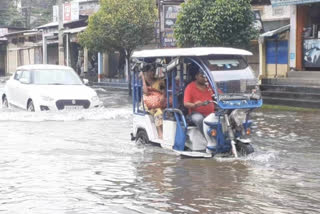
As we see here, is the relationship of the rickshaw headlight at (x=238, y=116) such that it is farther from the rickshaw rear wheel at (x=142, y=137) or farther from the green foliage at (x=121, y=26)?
the green foliage at (x=121, y=26)

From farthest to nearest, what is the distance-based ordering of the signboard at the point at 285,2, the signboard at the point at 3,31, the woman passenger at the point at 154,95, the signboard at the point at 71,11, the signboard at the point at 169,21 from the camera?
1. the signboard at the point at 3,31
2. the signboard at the point at 71,11
3. the signboard at the point at 169,21
4. the signboard at the point at 285,2
5. the woman passenger at the point at 154,95

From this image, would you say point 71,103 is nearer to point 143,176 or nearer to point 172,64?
point 172,64

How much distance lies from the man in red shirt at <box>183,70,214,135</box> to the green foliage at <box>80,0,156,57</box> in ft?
54.1

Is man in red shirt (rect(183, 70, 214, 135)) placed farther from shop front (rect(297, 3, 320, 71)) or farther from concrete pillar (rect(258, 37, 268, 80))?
concrete pillar (rect(258, 37, 268, 80))

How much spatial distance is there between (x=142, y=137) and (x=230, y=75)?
96.2 inches

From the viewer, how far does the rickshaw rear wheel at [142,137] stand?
34.3 feet

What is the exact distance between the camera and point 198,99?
30.4 feet

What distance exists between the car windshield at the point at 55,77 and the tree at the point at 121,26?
336 inches

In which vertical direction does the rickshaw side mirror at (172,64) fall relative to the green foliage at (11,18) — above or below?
below

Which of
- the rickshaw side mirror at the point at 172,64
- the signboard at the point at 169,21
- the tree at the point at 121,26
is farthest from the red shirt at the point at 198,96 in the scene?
the tree at the point at 121,26

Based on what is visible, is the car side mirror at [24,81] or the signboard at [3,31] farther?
the signboard at [3,31]

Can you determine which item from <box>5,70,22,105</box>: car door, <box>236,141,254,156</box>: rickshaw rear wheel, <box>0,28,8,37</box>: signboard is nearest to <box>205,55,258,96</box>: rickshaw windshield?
<box>236,141,254,156</box>: rickshaw rear wheel

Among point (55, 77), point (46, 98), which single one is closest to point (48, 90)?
point (46, 98)

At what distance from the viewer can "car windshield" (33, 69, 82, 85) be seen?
16.7 m
